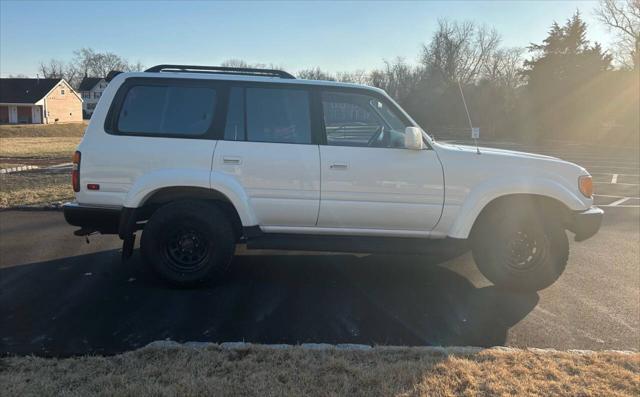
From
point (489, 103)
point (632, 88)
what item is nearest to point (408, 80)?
point (489, 103)

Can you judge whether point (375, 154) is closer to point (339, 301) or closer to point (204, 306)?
point (339, 301)

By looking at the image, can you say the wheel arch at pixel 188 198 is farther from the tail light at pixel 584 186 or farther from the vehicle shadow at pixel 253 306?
the tail light at pixel 584 186

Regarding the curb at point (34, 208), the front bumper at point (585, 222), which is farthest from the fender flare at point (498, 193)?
the curb at point (34, 208)

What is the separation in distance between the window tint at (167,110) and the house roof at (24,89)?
2603 inches

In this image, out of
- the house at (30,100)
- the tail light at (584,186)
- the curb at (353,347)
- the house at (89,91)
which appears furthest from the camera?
the house at (89,91)

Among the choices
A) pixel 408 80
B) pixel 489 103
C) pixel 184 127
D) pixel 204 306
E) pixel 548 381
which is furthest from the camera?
pixel 408 80

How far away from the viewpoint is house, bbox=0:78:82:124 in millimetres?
61875

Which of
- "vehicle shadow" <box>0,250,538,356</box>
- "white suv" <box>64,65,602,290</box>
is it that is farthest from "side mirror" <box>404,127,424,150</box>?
"vehicle shadow" <box>0,250,538,356</box>

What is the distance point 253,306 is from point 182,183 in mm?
1405

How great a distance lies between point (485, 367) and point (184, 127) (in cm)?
356

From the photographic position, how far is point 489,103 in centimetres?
4162

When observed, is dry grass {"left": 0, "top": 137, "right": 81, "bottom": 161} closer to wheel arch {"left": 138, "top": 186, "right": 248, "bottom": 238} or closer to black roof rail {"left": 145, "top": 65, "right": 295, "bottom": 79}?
black roof rail {"left": 145, "top": 65, "right": 295, "bottom": 79}

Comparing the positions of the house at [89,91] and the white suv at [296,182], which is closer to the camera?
the white suv at [296,182]

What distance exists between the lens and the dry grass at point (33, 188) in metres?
9.66
